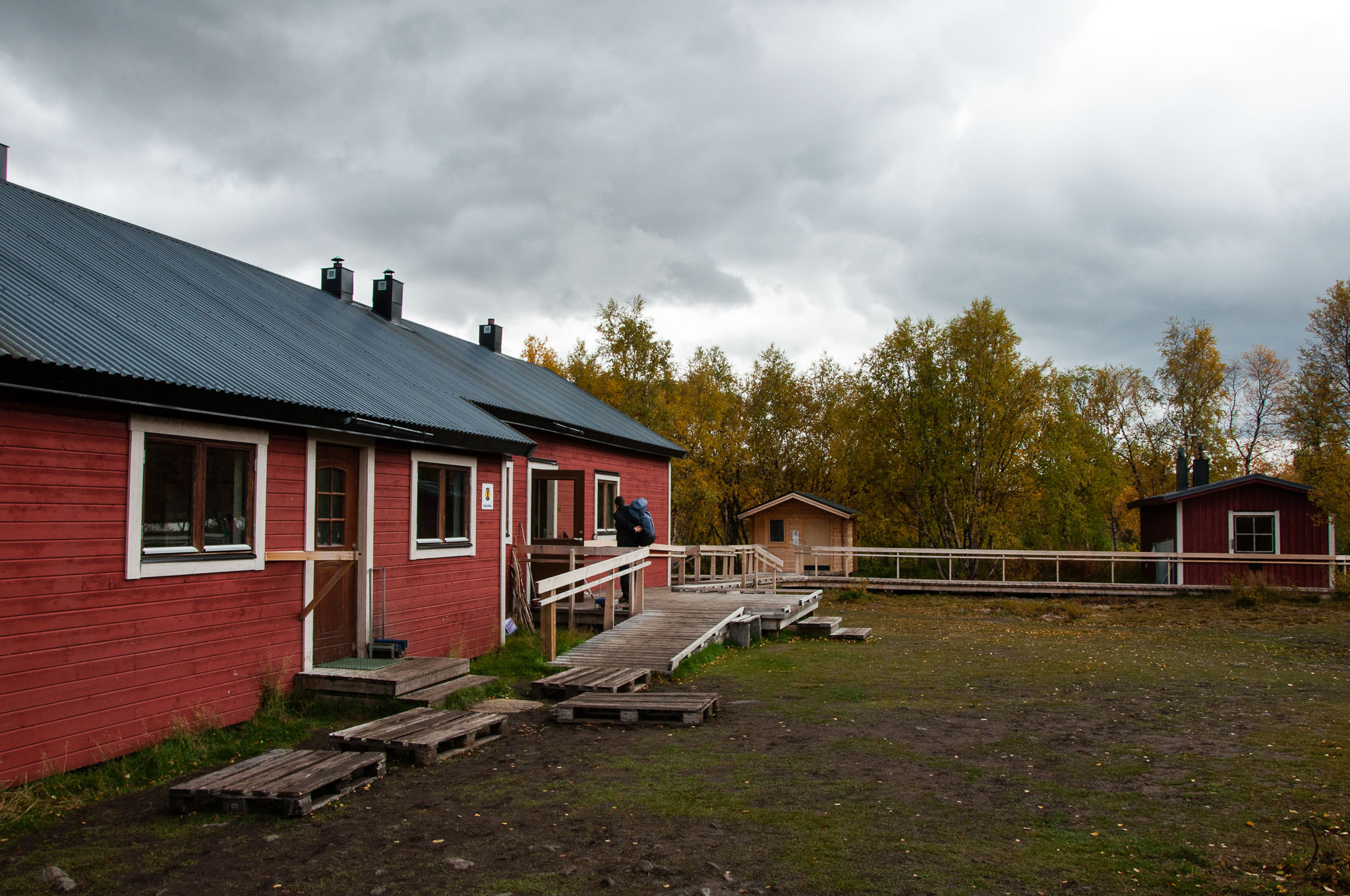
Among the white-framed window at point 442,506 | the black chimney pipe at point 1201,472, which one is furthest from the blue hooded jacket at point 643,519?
the black chimney pipe at point 1201,472

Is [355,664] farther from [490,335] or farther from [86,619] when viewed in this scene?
[490,335]

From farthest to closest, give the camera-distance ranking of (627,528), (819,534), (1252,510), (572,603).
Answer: (819,534)
(1252,510)
(627,528)
(572,603)

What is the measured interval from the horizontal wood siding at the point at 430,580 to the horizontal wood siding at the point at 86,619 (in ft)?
7.50

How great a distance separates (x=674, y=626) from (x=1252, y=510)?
69.8 feet

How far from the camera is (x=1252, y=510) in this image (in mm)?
26406

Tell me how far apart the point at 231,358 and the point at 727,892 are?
6.94 m

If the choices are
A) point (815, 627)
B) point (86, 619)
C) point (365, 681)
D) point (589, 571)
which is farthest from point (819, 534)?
point (86, 619)

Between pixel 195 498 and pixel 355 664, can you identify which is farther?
pixel 355 664

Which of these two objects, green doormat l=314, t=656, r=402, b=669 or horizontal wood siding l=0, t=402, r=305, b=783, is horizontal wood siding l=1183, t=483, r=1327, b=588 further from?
horizontal wood siding l=0, t=402, r=305, b=783

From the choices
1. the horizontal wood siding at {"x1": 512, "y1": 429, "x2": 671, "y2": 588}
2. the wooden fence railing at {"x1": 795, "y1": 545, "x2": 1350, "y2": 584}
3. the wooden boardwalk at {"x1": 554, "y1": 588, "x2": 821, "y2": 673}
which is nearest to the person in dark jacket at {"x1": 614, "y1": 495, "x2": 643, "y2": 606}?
the wooden boardwalk at {"x1": 554, "y1": 588, "x2": 821, "y2": 673}

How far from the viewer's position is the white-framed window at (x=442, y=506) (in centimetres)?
1100

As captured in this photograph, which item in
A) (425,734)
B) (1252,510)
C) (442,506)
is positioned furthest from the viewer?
(1252,510)

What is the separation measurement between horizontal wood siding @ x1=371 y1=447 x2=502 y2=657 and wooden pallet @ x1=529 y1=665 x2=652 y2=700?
1.68 metres

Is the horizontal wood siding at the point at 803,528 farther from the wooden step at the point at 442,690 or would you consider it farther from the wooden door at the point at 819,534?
the wooden step at the point at 442,690
